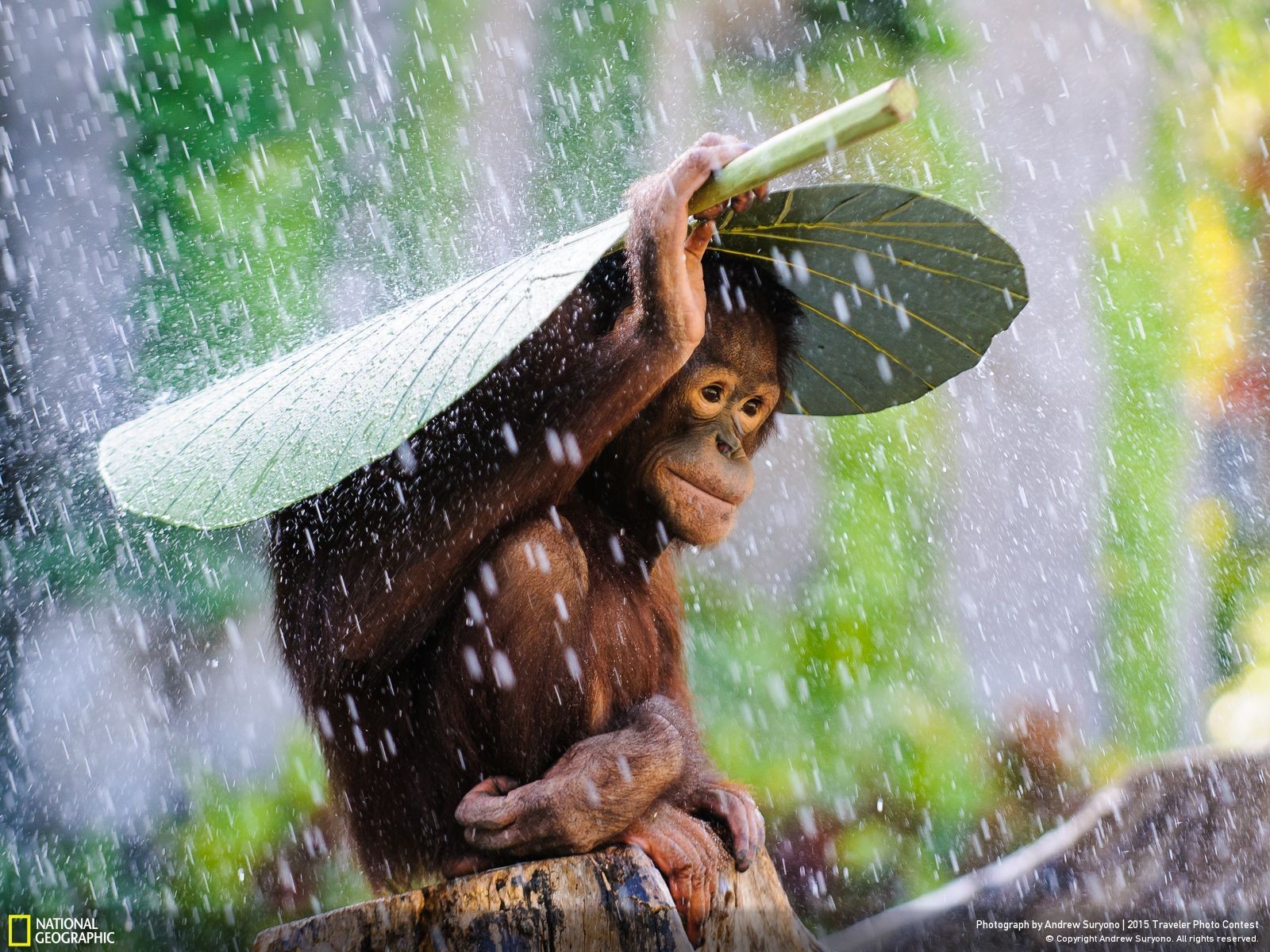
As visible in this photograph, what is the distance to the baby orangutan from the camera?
6.53 feet

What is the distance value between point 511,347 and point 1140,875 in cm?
345

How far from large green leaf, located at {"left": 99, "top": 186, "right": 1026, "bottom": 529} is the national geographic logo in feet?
13.3

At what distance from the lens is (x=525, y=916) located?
1846mm

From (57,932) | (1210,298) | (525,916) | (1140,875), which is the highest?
(1210,298)

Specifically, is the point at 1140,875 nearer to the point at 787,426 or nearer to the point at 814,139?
the point at 787,426

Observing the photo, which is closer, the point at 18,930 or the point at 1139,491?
the point at 18,930

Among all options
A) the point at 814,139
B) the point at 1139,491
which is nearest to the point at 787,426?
the point at 1139,491

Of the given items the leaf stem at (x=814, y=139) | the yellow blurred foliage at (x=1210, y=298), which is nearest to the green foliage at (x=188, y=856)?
the leaf stem at (x=814, y=139)

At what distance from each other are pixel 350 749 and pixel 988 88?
6.42 m

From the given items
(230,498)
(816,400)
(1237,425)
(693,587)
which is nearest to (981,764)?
(693,587)

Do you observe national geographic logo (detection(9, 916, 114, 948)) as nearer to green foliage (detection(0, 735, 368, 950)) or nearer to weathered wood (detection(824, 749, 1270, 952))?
green foliage (detection(0, 735, 368, 950))

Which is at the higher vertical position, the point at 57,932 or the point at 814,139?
the point at 814,139

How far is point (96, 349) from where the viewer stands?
513 centimetres

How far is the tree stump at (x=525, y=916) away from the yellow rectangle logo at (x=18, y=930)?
13.2ft
